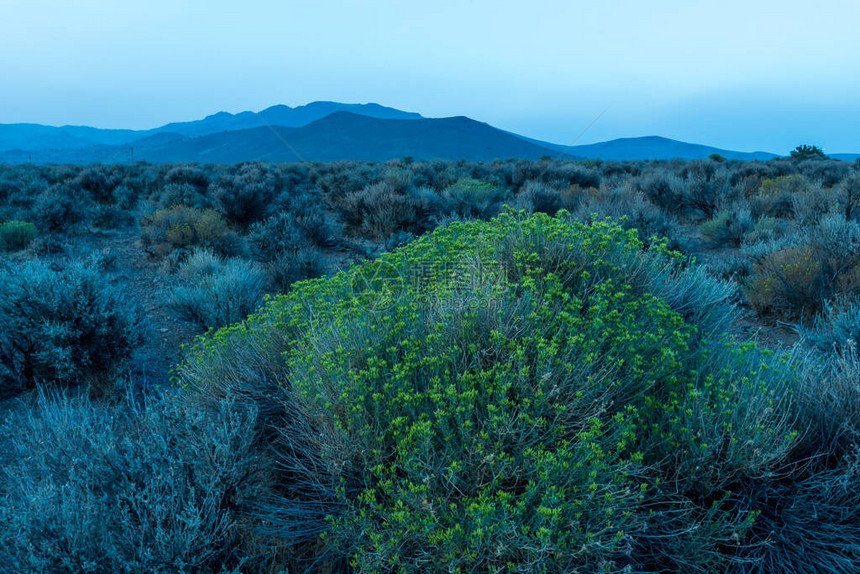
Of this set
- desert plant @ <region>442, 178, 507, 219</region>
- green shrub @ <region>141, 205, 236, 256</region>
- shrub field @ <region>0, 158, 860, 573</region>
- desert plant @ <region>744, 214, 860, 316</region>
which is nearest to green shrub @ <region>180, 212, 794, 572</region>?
shrub field @ <region>0, 158, 860, 573</region>

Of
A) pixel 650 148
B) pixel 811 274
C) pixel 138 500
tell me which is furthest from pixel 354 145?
pixel 138 500

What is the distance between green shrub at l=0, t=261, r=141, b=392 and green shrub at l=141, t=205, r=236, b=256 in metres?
4.11

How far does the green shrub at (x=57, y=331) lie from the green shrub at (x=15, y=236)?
18.6 feet

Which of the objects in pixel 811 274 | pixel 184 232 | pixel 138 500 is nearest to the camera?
pixel 138 500

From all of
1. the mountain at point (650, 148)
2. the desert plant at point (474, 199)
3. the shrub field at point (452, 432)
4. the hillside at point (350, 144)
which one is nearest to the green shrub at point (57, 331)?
the shrub field at point (452, 432)

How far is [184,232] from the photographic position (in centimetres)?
877

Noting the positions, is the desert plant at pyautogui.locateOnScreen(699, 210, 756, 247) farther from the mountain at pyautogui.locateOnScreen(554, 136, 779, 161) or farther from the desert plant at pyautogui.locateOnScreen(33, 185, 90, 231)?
the mountain at pyautogui.locateOnScreen(554, 136, 779, 161)

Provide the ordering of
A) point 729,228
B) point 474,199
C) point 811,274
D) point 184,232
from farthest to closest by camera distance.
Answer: point 474,199
point 729,228
point 184,232
point 811,274

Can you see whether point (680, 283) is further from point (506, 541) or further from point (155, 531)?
point (155, 531)

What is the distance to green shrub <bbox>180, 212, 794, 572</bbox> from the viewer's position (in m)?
1.87

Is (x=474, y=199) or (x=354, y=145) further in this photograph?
(x=354, y=145)

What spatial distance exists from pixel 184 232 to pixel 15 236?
3376 millimetres

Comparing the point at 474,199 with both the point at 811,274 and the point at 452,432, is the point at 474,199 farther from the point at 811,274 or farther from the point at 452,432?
the point at 452,432

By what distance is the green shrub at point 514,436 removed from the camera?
1873 mm
